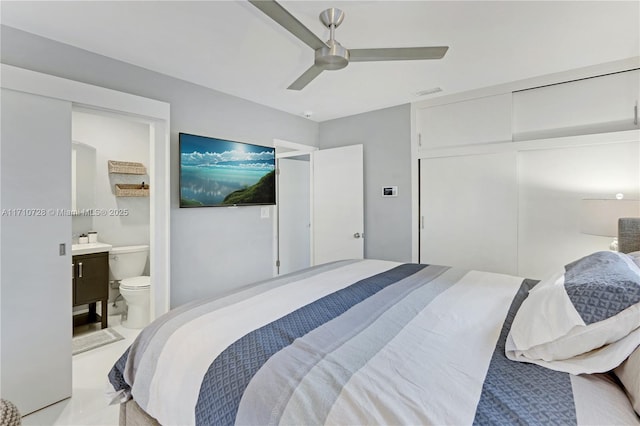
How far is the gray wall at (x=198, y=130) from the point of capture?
2.06 metres

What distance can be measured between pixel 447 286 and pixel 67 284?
8.26 feet

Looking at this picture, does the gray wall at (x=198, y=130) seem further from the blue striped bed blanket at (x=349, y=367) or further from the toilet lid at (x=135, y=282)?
the blue striped bed blanket at (x=349, y=367)

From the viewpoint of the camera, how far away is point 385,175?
144 inches

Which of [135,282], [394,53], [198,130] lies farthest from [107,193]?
[394,53]

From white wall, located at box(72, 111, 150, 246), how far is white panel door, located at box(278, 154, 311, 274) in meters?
1.75

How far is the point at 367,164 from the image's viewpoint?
150 inches

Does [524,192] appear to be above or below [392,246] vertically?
above

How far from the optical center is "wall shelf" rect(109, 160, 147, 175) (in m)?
3.56

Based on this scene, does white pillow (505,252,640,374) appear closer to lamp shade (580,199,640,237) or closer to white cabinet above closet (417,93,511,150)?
lamp shade (580,199,640,237)

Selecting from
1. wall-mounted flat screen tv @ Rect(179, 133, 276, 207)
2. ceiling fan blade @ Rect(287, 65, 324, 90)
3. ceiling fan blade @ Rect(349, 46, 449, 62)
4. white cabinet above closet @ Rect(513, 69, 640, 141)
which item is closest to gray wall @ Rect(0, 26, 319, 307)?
wall-mounted flat screen tv @ Rect(179, 133, 276, 207)

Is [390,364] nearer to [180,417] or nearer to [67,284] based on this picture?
[180,417]

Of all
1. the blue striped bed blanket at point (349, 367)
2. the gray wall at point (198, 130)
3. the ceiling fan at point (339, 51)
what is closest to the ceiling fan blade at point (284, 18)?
the ceiling fan at point (339, 51)

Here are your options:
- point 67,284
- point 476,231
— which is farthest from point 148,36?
point 476,231

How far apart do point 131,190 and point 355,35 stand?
3.13 m
